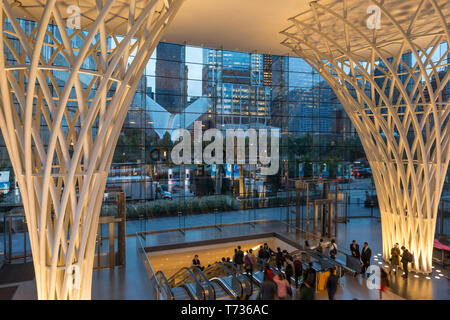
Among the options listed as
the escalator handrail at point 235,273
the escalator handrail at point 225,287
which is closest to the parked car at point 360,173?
the escalator handrail at point 235,273

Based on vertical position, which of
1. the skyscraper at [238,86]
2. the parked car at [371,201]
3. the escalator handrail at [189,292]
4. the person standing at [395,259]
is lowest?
the escalator handrail at [189,292]

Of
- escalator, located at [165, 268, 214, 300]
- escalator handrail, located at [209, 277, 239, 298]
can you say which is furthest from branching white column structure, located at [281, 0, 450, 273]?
escalator, located at [165, 268, 214, 300]

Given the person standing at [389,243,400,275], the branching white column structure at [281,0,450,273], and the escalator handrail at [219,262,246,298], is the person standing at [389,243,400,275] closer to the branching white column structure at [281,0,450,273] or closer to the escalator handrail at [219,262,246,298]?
the branching white column structure at [281,0,450,273]

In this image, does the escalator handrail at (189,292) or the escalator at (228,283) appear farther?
the escalator at (228,283)

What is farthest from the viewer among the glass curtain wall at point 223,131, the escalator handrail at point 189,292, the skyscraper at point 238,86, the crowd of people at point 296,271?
the skyscraper at point 238,86

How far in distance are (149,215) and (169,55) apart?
8.61 meters

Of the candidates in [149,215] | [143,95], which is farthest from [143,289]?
[143,95]

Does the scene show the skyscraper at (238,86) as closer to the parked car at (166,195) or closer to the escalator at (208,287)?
the parked car at (166,195)

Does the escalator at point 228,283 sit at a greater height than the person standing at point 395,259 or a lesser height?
lesser

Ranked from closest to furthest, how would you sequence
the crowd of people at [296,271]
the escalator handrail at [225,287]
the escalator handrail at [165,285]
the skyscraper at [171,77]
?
the crowd of people at [296,271], the escalator handrail at [165,285], the escalator handrail at [225,287], the skyscraper at [171,77]

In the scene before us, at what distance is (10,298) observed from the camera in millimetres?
8398

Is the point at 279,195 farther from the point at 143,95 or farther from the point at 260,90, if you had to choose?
the point at 143,95

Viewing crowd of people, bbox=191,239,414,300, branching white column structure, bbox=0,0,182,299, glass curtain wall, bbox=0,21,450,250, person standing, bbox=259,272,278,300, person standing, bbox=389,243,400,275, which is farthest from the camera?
glass curtain wall, bbox=0,21,450,250

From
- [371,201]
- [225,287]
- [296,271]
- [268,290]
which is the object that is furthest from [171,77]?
[371,201]
